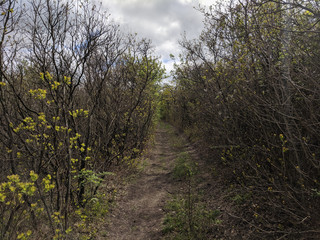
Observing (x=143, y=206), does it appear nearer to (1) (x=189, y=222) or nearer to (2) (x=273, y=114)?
(1) (x=189, y=222)

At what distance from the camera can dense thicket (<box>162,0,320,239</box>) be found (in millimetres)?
3096

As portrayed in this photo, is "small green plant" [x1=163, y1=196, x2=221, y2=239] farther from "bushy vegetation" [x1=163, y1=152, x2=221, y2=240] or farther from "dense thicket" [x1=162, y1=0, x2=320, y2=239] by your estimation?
"dense thicket" [x1=162, y1=0, x2=320, y2=239]

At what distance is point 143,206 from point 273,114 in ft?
14.8

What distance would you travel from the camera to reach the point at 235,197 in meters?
5.14

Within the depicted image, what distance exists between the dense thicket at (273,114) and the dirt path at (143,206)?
209cm

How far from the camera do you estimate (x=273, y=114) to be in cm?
339

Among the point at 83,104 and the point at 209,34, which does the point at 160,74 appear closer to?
the point at 209,34

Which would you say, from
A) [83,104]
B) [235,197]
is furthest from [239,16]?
[83,104]

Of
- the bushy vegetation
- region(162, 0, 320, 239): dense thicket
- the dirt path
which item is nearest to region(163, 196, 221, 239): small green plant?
the bushy vegetation

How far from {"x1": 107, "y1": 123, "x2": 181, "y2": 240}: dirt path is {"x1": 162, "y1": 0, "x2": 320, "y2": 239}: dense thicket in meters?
2.09

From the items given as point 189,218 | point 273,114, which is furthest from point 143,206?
Result: point 273,114

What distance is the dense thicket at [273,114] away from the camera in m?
3.10

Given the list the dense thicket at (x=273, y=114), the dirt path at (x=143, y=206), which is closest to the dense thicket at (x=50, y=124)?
the dirt path at (x=143, y=206)

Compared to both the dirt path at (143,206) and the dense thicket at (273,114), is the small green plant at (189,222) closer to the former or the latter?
the dirt path at (143,206)
